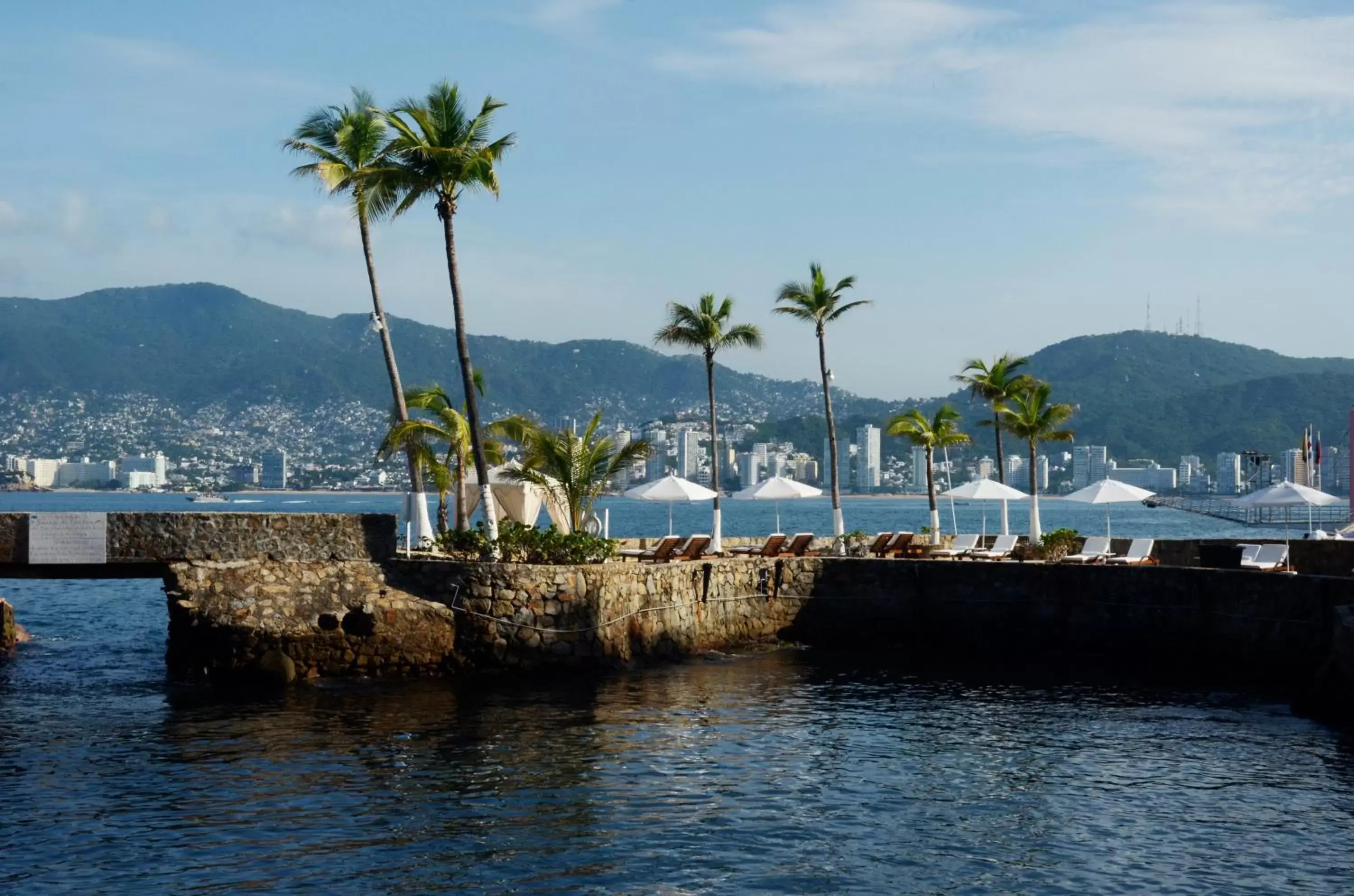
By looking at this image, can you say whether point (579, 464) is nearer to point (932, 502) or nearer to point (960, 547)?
point (960, 547)

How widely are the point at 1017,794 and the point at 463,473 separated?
58.6ft

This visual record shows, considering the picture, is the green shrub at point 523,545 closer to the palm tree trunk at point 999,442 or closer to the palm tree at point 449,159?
the palm tree at point 449,159

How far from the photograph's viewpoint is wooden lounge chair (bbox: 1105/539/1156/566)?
33.7 m

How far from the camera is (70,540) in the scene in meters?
27.5

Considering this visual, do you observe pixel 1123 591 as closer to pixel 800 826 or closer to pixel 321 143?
pixel 800 826

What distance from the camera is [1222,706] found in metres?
25.3

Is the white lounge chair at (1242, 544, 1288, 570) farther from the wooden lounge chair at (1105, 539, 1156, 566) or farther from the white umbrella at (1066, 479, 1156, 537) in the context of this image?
the white umbrella at (1066, 479, 1156, 537)

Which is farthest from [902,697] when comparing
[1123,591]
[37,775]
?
[37,775]

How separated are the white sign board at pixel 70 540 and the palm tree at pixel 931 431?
2267cm

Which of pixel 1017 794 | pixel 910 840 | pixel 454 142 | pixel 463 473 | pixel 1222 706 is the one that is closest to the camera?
pixel 910 840

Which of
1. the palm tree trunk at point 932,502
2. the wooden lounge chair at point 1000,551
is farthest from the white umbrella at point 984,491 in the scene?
the wooden lounge chair at point 1000,551

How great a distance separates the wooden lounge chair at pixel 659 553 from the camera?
32.3m

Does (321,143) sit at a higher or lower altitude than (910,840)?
higher

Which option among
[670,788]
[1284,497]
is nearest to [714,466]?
[1284,497]
